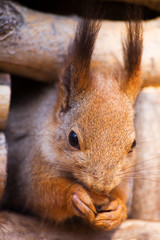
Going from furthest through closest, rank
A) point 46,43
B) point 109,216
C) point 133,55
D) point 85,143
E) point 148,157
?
point 148,157, point 46,43, point 133,55, point 109,216, point 85,143

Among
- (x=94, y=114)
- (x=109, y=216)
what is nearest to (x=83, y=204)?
(x=109, y=216)

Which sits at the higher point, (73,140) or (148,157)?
(73,140)

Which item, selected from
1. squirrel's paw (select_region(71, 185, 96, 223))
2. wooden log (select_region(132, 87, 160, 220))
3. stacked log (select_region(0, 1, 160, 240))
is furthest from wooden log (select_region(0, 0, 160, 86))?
squirrel's paw (select_region(71, 185, 96, 223))

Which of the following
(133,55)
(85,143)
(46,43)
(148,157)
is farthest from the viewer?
Answer: (148,157)

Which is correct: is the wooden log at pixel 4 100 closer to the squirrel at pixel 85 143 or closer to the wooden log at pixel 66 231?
the squirrel at pixel 85 143

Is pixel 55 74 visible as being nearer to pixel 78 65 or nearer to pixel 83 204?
pixel 78 65

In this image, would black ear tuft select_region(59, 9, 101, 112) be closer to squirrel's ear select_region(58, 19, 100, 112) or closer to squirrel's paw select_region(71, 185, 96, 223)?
squirrel's ear select_region(58, 19, 100, 112)

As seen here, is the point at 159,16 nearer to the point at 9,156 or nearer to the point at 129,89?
the point at 129,89
